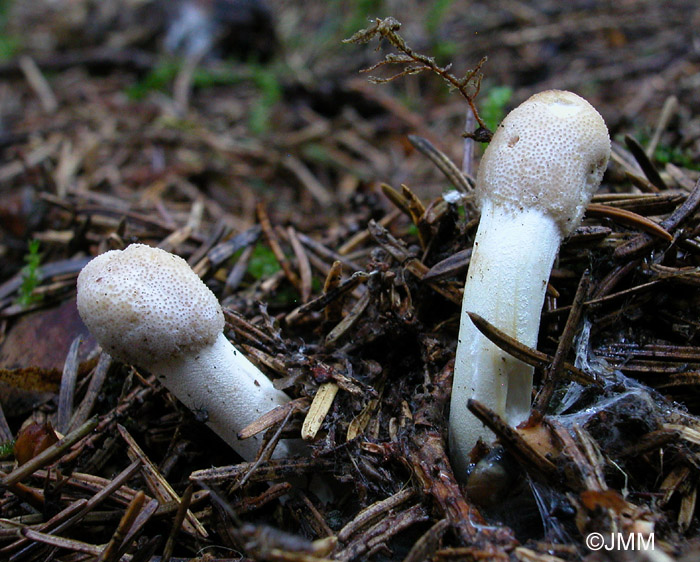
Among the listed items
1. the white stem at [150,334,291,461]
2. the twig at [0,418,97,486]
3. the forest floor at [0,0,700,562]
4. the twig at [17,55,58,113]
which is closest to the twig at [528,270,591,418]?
the forest floor at [0,0,700,562]

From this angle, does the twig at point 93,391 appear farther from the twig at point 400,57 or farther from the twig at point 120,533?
the twig at point 400,57

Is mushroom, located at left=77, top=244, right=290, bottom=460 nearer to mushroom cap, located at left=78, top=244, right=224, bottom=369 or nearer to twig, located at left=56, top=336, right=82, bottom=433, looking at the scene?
mushroom cap, located at left=78, top=244, right=224, bottom=369

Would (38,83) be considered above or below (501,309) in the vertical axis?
above

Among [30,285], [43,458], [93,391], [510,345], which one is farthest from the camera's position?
[30,285]

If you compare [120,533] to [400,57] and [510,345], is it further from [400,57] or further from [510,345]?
[400,57]

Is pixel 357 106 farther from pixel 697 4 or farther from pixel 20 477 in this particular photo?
pixel 20 477

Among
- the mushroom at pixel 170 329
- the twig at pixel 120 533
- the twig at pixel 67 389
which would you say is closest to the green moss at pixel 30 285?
the twig at pixel 67 389

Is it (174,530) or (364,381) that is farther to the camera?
(364,381)

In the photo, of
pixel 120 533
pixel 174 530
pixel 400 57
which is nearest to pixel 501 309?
pixel 400 57
